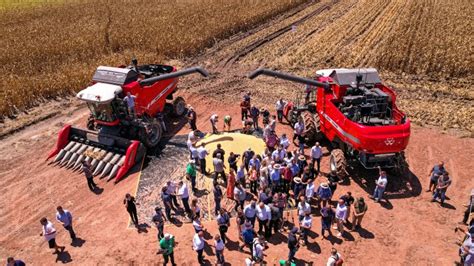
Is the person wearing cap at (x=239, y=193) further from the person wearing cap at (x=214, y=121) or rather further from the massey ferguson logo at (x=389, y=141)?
the person wearing cap at (x=214, y=121)

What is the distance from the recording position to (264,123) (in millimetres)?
18891

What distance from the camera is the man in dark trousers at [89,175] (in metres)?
14.8

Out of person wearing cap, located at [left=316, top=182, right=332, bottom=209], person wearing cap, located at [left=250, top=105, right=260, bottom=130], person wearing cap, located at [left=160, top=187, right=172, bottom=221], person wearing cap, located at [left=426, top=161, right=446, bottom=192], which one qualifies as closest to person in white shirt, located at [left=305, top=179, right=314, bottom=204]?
person wearing cap, located at [left=316, top=182, right=332, bottom=209]

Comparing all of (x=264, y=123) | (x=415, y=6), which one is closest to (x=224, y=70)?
(x=264, y=123)

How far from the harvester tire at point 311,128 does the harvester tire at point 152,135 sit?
22.1 feet

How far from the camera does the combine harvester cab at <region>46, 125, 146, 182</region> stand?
16.0 m

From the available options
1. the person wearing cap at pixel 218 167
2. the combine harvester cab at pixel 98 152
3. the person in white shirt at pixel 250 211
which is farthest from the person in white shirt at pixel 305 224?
the combine harvester cab at pixel 98 152

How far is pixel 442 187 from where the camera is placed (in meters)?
13.2

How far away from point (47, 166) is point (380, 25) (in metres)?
29.1

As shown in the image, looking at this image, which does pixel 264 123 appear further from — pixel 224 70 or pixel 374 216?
pixel 224 70

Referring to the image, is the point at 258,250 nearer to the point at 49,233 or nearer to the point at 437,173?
the point at 49,233

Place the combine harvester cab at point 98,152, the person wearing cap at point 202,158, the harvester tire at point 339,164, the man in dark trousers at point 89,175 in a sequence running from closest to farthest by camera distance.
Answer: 1. the harvester tire at point 339,164
2. the man in dark trousers at point 89,175
3. the person wearing cap at point 202,158
4. the combine harvester cab at point 98,152

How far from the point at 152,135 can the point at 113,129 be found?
69.0 inches

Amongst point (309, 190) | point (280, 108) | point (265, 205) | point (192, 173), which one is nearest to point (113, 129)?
point (192, 173)
